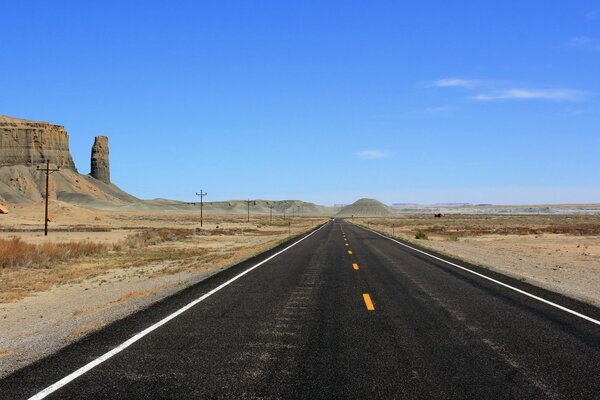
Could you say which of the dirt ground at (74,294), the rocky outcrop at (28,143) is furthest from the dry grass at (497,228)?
the rocky outcrop at (28,143)

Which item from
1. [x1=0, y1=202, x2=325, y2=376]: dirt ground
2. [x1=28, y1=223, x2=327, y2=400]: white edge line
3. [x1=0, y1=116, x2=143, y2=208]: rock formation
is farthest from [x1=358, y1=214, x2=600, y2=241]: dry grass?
[x1=0, y1=116, x2=143, y2=208]: rock formation

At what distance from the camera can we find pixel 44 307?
12812 millimetres

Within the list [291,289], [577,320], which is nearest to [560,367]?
[577,320]

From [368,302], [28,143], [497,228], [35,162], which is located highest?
[28,143]

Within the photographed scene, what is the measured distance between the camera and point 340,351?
734cm

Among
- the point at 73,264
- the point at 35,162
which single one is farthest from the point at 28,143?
the point at 73,264

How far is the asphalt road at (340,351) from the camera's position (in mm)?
5746

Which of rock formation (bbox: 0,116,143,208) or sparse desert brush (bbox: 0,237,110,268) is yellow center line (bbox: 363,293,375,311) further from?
rock formation (bbox: 0,116,143,208)

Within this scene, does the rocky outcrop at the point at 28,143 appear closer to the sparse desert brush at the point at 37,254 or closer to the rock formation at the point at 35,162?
the rock formation at the point at 35,162

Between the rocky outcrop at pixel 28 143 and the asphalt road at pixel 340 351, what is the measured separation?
598ft

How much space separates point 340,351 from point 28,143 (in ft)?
652

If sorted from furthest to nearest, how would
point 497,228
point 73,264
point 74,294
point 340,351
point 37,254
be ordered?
point 497,228, point 37,254, point 73,264, point 74,294, point 340,351

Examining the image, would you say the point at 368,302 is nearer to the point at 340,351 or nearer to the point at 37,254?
the point at 340,351

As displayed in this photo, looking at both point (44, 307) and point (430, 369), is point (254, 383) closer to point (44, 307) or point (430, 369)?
point (430, 369)
